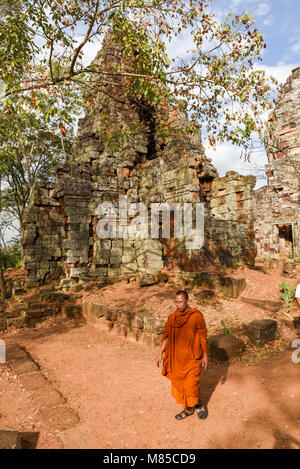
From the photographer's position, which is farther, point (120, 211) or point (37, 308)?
point (120, 211)

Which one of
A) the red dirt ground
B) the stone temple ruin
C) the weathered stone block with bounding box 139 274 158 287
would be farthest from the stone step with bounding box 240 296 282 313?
the weathered stone block with bounding box 139 274 158 287

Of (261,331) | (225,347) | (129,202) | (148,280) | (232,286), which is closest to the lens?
(225,347)

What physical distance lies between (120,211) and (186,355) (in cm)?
856

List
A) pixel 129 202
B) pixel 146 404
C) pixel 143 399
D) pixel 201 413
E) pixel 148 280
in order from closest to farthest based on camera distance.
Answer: pixel 201 413 → pixel 146 404 → pixel 143 399 → pixel 148 280 → pixel 129 202

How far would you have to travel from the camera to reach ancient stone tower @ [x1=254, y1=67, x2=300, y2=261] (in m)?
16.8

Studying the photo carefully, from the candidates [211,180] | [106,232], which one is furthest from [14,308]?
[211,180]

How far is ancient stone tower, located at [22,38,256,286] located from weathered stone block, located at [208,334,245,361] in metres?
3.84

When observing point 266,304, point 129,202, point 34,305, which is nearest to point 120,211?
point 129,202

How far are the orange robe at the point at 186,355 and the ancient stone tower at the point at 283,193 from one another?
48.2 ft

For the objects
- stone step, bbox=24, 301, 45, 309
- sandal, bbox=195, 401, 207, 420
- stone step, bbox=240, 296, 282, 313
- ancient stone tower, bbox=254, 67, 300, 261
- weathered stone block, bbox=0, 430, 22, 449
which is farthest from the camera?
ancient stone tower, bbox=254, 67, 300, 261

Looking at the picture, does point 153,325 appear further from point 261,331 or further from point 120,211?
point 120,211

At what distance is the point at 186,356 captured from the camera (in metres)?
3.78

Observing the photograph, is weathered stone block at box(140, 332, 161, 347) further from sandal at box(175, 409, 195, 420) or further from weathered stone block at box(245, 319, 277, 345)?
sandal at box(175, 409, 195, 420)

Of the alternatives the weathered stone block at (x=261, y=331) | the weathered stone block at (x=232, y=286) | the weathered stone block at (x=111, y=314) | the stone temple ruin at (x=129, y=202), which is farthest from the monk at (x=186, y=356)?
the stone temple ruin at (x=129, y=202)
